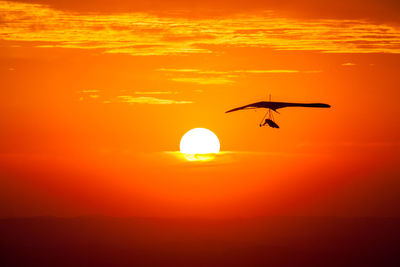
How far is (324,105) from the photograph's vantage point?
129125mm

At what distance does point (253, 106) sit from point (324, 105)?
11.7 meters

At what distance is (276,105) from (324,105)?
27.4 feet

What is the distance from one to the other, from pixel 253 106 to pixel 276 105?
13.1 ft

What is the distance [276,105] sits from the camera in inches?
5236

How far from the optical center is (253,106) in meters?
132
